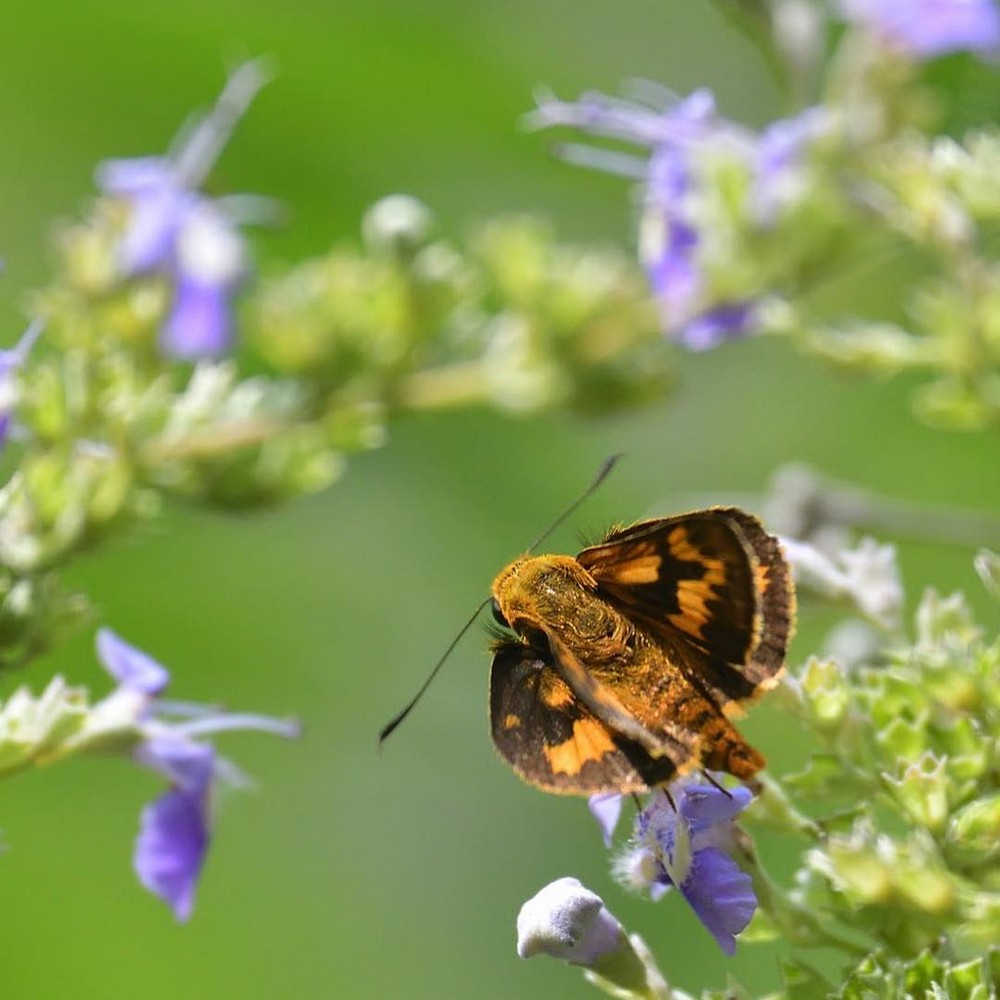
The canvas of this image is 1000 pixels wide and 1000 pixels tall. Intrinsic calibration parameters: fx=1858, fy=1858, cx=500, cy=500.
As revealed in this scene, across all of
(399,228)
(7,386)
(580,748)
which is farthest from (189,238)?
(580,748)

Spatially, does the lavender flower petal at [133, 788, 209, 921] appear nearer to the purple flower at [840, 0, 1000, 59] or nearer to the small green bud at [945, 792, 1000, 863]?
the small green bud at [945, 792, 1000, 863]

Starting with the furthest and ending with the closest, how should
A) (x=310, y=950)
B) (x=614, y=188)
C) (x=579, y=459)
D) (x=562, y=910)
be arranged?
(x=614, y=188)
(x=579, y=459)
(x=310, y=950)
(x=562, y=910)

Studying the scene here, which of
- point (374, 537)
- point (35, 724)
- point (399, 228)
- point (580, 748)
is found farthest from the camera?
point (374, 537)

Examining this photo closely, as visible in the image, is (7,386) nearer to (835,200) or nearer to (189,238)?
(189,238)

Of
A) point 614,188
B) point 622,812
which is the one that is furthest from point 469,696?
point 622,812

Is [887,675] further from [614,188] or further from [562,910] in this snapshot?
[614,188]
